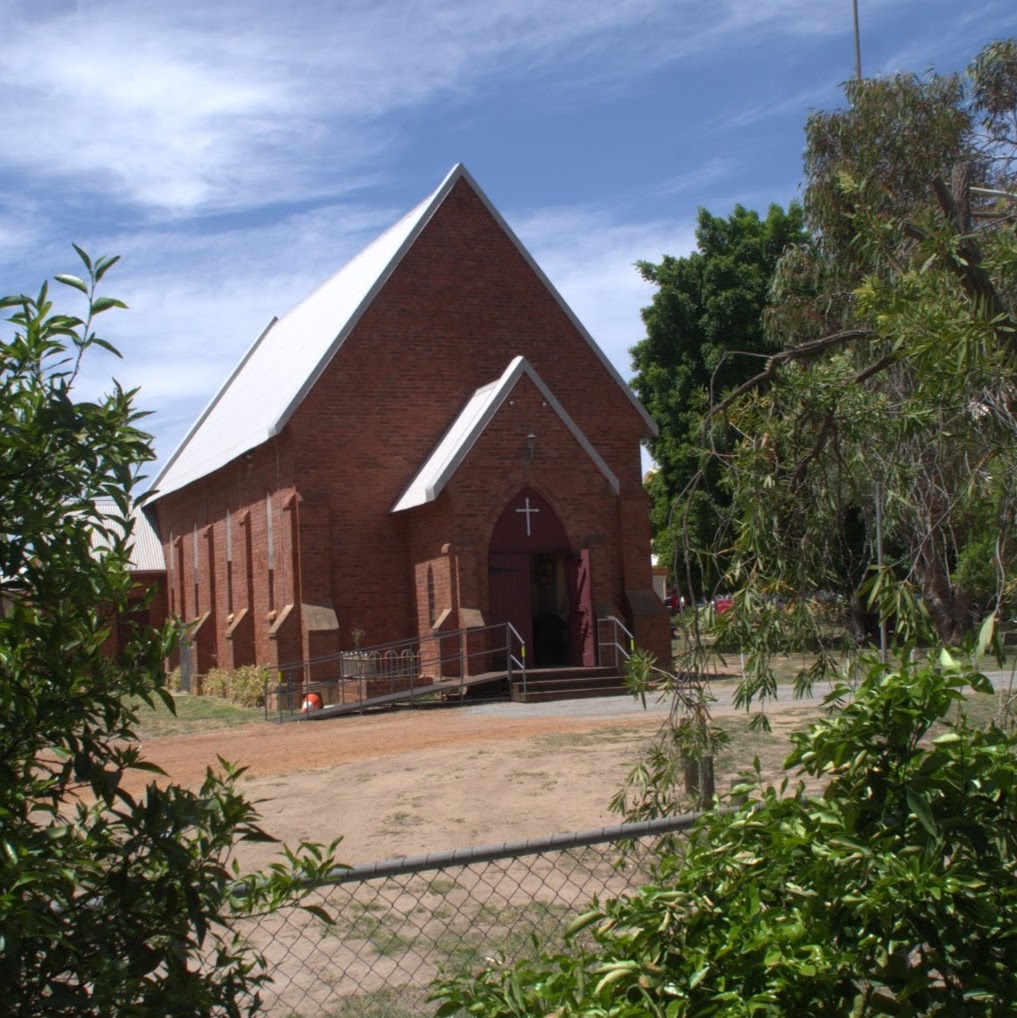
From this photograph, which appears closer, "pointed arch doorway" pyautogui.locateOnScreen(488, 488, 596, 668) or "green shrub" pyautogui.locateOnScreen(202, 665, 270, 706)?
"pointed arch doorway" pyautogui.locateOnScreen(488, 488, 596, 668)

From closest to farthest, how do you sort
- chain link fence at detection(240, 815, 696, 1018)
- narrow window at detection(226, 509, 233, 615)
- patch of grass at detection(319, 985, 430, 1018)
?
chain link fence at detection(240, 815, 696, 1018) → patch of grass at detection(319, 985, 430, 1018) → narrow window at detection(226, 509, 233, 615)

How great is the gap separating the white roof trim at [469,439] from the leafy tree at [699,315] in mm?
15496

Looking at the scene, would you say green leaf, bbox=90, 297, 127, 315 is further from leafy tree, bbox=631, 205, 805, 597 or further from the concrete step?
leafy tree, bbox=631, 205, 805, 597

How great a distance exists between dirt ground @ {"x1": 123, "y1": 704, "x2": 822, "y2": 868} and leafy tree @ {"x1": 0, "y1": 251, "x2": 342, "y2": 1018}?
539cm

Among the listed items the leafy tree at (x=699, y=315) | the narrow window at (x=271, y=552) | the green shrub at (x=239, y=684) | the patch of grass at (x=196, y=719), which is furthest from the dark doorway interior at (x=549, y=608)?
the leafy tree at (x=699, y=315)

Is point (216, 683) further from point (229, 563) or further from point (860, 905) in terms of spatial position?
point (860, 905)

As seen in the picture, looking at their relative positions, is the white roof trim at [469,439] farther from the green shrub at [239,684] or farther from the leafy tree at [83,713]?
the leafy tree at [83,713]

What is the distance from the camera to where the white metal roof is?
28.3 m

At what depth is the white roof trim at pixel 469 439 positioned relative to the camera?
25.8 meters

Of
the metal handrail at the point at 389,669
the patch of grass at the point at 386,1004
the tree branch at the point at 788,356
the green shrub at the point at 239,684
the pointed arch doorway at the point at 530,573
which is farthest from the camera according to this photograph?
the green shrub at the point at 239,684

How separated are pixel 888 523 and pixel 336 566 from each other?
21.0 meters

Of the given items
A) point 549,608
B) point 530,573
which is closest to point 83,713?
point 530,573

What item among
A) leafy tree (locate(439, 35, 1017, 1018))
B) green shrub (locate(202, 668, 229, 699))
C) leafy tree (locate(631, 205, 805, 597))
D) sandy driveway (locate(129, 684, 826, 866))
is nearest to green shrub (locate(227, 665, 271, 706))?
green shrub (locate(202, 668, 229, 699))

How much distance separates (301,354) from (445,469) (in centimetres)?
803
